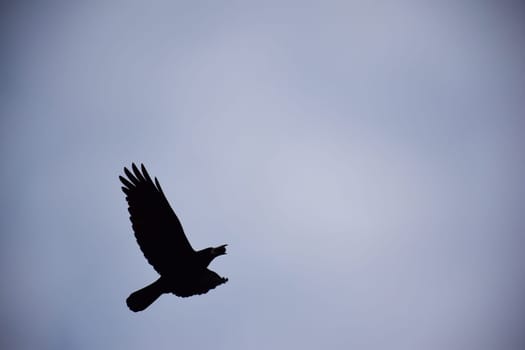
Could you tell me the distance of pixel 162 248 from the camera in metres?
11.6

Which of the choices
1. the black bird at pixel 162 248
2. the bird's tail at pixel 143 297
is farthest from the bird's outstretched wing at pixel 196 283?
the bird's tail at pixel 143 297

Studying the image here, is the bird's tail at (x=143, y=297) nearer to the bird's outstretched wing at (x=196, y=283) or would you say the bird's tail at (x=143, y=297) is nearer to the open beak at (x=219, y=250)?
the bird's outstretched wing at (x=196, y=283)

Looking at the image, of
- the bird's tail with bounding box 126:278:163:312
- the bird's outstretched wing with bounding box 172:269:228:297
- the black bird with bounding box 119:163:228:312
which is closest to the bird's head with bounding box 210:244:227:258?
the black bird with bounding box 119:163:228:312

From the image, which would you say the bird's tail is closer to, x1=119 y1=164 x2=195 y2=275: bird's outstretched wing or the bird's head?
x1=119 y1=164 x2=195 y2=275: bird's outstretched wing

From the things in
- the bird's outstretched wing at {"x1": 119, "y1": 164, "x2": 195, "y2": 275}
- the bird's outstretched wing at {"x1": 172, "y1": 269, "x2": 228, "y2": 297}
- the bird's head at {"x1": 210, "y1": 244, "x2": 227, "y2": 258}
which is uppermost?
the bird's outstretched wing at {"x1": 119, "y1": 164, "x2": 195, "y2": 275}

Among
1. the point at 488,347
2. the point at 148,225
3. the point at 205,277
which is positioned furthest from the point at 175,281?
the point at 488,347

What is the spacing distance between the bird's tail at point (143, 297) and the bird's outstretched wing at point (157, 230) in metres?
0.54

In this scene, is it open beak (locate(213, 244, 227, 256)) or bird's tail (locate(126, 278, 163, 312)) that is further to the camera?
open beak (locate(213, 244, 227, 256))

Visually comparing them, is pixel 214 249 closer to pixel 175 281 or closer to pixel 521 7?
pixel 175 281

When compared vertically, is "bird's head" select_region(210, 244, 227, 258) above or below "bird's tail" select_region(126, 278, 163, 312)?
above

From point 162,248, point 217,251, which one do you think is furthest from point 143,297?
point 217,251

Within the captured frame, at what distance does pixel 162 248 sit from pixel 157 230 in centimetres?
58

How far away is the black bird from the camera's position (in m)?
11.5

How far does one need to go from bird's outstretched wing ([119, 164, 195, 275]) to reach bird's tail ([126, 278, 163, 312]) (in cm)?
54
